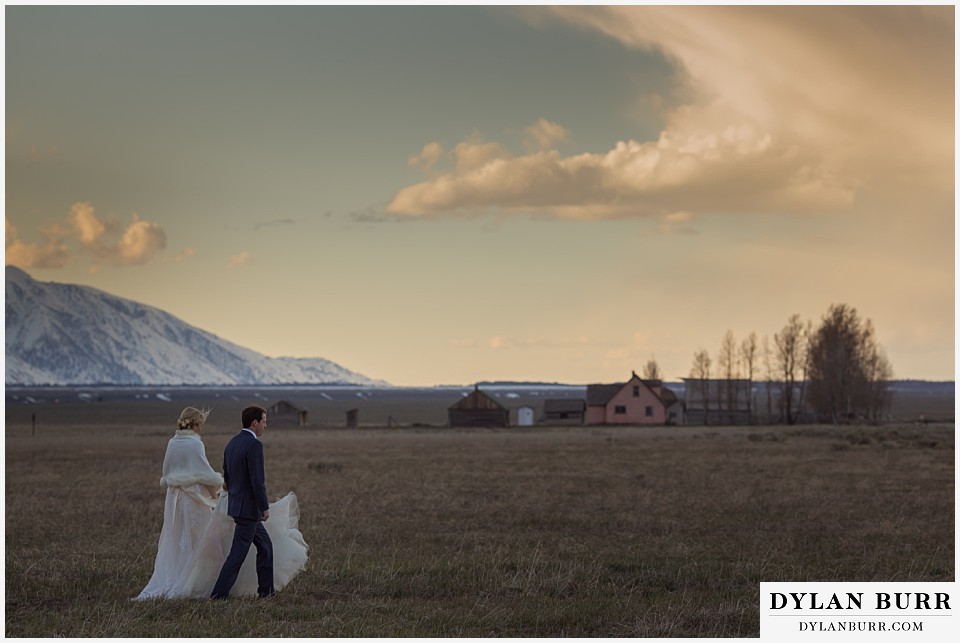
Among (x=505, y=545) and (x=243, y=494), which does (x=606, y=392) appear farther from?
(x=243, y=494)

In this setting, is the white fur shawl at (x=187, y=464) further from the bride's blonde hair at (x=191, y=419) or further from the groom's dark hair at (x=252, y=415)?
the groom's dark hair at (x=252, y=415)

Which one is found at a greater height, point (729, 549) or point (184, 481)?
point (184, 481)

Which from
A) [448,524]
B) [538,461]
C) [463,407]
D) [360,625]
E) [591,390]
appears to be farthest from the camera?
[591,390]

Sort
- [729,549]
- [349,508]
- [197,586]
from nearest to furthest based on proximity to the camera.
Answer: [197,586] → [729,549] → [349,508]

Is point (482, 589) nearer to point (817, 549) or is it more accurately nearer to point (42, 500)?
point (817, 549)

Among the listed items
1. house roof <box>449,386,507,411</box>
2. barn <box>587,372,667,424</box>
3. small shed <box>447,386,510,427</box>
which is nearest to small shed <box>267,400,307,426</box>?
small shed <box>447,386,510,427</box>

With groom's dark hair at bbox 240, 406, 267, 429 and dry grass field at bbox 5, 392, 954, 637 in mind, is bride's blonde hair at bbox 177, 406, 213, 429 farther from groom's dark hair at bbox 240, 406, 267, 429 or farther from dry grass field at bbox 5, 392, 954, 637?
dry grass field at bbox 5, 392, 954, 637

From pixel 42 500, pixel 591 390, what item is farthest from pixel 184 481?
pixel 591 390

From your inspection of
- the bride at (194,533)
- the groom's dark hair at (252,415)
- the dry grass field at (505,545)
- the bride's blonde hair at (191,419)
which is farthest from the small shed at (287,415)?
the groom's dark hair at (252,415)

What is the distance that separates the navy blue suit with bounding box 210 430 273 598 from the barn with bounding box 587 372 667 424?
99.2 m

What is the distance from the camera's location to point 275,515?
42.1 ft

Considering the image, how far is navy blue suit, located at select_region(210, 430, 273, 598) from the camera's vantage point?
39.3 feet

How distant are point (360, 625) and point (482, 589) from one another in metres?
2.64

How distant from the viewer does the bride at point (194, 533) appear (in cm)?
1227
